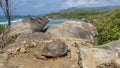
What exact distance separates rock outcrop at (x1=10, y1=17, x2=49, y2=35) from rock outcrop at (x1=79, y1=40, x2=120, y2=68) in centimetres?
447

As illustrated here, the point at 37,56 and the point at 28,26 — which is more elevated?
the point at 28,26

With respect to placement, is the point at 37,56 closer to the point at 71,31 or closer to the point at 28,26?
the point at 71,31

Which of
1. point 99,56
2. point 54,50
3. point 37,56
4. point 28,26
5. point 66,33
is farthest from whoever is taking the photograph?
point 28,26

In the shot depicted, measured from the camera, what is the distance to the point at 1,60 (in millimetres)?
12234

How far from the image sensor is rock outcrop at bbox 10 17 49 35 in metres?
14.7

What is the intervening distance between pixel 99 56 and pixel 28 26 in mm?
5127

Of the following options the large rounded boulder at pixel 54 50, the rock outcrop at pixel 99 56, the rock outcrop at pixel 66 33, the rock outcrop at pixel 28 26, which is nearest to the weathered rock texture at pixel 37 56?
the large rounded boulder at pixel 54 50

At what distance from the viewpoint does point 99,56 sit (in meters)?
10.6

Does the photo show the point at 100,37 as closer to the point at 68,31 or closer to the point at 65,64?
the point at 68,31

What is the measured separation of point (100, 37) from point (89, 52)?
278cm

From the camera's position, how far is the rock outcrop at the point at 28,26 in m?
14.7

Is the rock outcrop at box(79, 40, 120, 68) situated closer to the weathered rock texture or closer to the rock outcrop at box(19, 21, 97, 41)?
the weathered rock texture

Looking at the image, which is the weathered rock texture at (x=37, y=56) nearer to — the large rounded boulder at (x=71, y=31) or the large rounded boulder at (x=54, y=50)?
the large rounded boulder at (x=54, y=50)

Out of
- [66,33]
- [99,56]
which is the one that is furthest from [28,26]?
[99,56]
